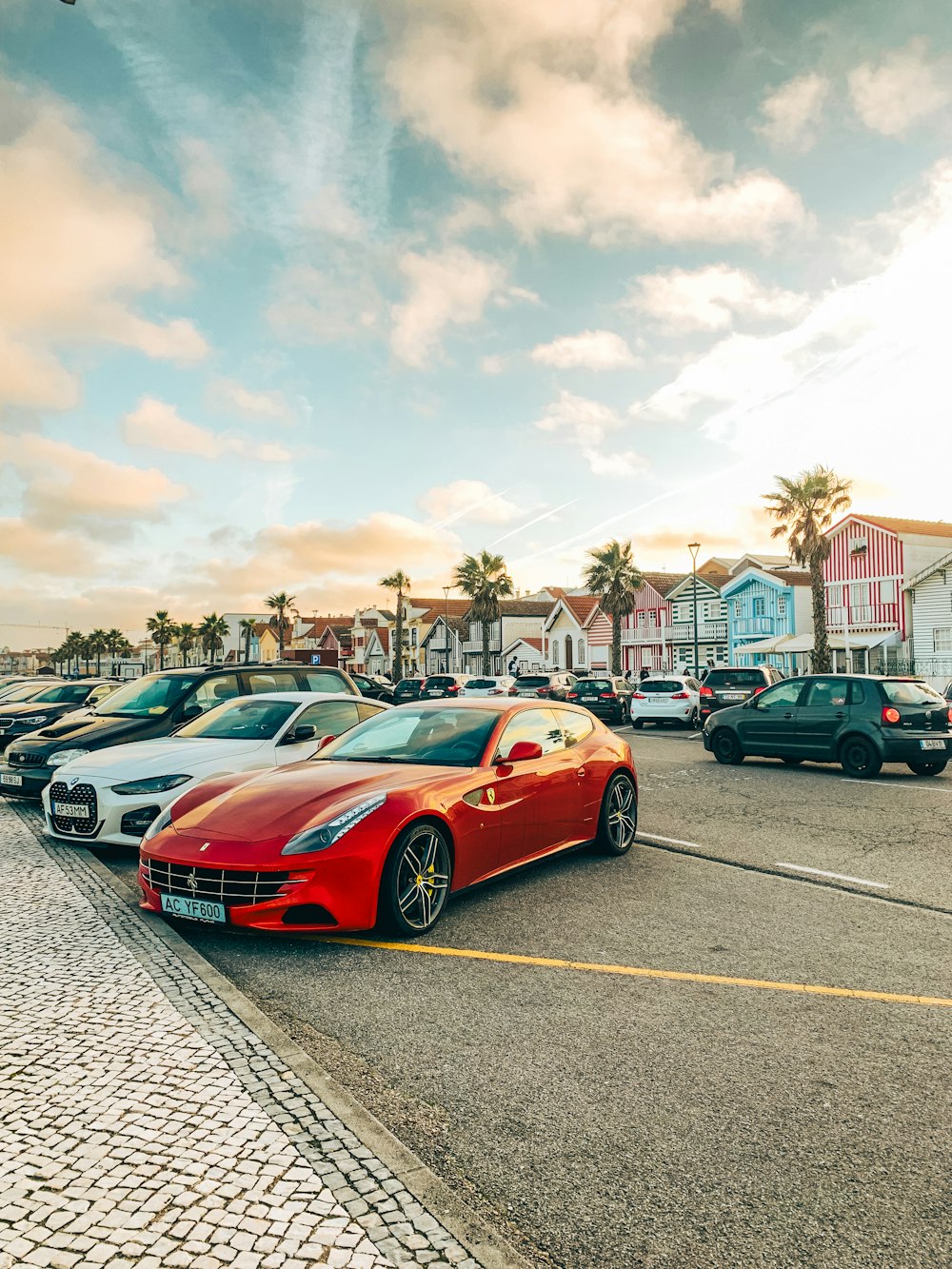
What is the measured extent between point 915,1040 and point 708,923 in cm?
195

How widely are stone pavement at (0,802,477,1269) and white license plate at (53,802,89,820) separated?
3.04m

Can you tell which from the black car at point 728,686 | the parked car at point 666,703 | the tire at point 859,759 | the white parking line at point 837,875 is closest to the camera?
the white parking line at point 837,875

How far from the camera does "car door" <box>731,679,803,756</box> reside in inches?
578

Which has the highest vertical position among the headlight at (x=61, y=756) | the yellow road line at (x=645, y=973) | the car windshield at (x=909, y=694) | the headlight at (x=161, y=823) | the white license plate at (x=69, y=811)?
the car windshield at (x=909, y=694)

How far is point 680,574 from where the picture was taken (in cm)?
6712

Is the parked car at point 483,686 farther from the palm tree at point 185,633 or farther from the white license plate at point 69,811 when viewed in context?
the palm tree at point 185,633

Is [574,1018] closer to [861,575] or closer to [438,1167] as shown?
[438,1167]

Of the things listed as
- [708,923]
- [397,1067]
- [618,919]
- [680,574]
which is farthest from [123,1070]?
[680,574]

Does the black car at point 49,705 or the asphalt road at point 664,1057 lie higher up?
the black car at point 49,705

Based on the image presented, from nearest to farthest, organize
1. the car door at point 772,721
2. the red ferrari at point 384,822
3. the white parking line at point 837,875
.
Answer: the red ferrari at point 384,822, the white parking line at point 837,875, the car door at point 772,721

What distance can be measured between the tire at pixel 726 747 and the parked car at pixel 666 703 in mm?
10416

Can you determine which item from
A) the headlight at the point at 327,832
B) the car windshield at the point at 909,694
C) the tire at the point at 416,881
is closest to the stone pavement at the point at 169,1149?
the headlight at the point at 327,832

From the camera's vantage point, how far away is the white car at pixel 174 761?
299 inches

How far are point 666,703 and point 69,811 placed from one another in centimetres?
2114
